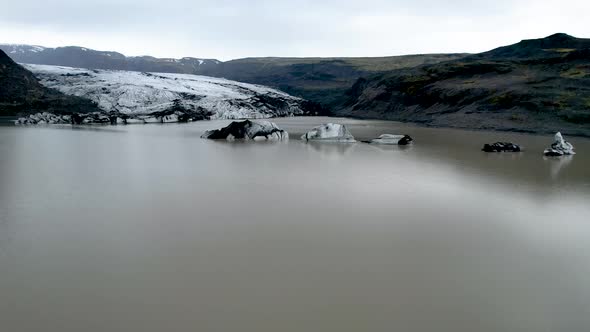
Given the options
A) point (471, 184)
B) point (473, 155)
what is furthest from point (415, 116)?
point (471, 184)

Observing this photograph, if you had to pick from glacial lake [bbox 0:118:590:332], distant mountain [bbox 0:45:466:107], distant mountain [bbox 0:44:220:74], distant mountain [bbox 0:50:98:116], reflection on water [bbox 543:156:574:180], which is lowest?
Answer: reflection on water [bbox 543:156:574:180]

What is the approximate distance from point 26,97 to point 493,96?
39210mm

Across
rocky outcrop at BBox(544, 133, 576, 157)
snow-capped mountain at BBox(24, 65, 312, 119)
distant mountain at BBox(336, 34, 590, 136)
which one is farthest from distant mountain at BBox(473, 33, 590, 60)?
rocky outcrop at BBox(544, 133, 576, 157)

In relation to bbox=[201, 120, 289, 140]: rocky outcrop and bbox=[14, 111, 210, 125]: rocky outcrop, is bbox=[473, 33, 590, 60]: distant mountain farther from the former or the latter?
bbox=[201, 120, 289, 140]: rocky outcrop

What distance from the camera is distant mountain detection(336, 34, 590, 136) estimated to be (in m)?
27.7

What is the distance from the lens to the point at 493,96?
113ft

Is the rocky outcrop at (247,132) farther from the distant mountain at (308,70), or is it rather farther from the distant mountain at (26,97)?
the distant mountain at (308,70)

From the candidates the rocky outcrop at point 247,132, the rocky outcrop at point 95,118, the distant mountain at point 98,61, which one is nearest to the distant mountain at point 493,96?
the rocky outcrop at point 247,132

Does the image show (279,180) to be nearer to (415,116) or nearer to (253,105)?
(415,116)

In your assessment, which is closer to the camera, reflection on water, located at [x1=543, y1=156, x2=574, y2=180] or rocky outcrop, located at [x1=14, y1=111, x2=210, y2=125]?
reflection on water, located at [x1=543, y1=156, x2=574, y2=180]

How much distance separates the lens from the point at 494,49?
278 feet

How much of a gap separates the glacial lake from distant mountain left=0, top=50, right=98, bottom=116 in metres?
30.7

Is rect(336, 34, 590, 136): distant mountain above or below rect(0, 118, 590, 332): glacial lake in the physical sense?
above

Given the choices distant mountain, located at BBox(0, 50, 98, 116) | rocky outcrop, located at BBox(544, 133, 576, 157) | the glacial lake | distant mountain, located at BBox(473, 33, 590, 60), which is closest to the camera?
the glacial lake
